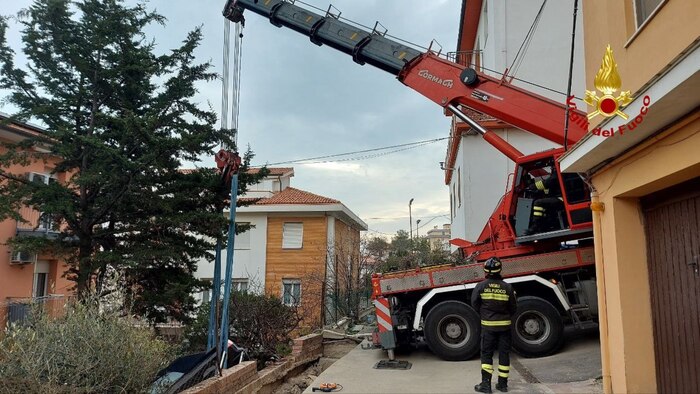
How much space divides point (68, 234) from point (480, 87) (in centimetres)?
957

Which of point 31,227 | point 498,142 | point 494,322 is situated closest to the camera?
point 494,322

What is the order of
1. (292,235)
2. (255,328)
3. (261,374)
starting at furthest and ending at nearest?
(292,235)
(255,328)
(261,374)

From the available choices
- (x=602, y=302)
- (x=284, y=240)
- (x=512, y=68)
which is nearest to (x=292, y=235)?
(x=284, y=240)

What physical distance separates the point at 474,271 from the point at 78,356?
6.15 m

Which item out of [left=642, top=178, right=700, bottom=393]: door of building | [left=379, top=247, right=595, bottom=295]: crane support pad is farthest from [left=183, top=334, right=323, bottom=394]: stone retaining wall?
[left=642, top=178, right=700, bottom=393]: door of building

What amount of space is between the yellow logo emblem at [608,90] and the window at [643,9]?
0.42m

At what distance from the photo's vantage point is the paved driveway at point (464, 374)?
6.70m

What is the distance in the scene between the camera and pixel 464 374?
7648 millimetres

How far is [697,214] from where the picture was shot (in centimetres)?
462

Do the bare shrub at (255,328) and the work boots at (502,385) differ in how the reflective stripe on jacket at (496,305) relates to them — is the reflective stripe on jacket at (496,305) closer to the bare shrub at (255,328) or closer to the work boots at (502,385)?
the work boots at (502,385)

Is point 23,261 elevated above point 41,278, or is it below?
above

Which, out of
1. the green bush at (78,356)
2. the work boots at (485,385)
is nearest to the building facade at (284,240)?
the work boots at (485,385)

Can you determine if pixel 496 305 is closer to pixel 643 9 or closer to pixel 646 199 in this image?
pixel 646 199

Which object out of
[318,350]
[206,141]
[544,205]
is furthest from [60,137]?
[544,205]
